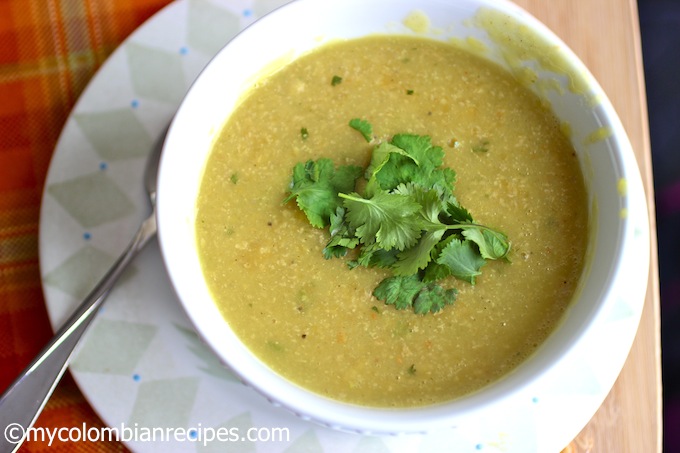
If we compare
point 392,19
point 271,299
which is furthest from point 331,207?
point 392,19

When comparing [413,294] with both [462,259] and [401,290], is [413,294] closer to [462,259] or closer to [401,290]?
[401,290]

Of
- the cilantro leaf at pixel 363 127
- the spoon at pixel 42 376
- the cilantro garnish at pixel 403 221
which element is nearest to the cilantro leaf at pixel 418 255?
the cilantro garnish at pixel 403 221

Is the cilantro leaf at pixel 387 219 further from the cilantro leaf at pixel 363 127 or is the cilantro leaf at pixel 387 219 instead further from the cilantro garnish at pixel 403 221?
the cilantro leaf at pixel 363 127

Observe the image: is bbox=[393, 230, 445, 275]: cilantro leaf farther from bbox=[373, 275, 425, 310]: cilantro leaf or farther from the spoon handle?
the spoon handle

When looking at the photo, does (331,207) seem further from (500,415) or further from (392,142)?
(500,415)

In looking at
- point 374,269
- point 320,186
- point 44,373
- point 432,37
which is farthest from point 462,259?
point 44,373

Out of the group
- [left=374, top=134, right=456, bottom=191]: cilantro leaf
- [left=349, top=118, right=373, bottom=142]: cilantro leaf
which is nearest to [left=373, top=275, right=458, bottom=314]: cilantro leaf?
[left=374, top=134, right=456, bottom=191]: cilantro leaf
